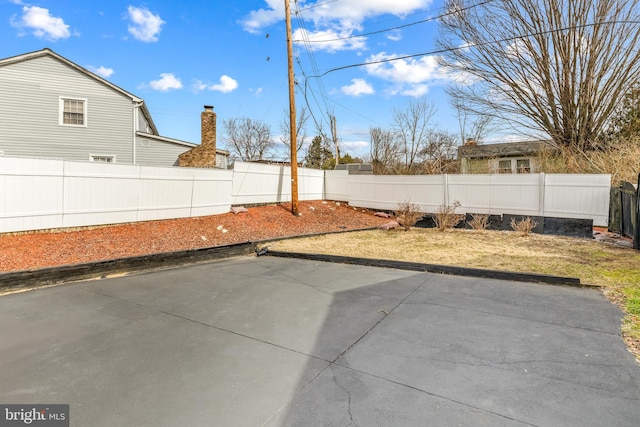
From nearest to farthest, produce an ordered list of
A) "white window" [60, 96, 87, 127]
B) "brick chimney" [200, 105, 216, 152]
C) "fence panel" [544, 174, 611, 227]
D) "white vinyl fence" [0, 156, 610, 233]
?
1. "white vinyl fence" [0, 156, 610, 233]
2. "fence panel" [544, 174, 611, 227]
3. "white window" [60, 96, 87, 127]
4. "brick chimney" [200, 105, 216, 152]

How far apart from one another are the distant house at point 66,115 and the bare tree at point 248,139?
21.7m

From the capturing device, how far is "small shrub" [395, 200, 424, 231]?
11.6m

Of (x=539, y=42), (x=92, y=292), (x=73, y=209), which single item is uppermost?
(x=539, y=42)

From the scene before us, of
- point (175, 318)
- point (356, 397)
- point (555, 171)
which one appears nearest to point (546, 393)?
point (356, 397)

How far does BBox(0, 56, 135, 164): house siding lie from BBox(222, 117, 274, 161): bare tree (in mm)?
22272

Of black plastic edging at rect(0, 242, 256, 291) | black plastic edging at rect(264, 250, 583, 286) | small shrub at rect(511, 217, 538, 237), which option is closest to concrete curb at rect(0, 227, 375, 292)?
black plastic edging at rect(0, 242, 256, 291)

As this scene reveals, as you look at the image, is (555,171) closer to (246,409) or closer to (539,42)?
(539,42)

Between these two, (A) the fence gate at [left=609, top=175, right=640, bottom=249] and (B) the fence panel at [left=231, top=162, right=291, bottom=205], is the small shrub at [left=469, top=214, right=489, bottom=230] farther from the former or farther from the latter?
(B) the fence panel at [left=231, top=162, right=291, bottom=205]

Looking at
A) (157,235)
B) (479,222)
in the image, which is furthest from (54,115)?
(479,222)

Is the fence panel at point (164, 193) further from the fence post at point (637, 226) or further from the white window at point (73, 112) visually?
the fence post at point (637, 226)

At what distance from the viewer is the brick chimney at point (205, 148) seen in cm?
1611

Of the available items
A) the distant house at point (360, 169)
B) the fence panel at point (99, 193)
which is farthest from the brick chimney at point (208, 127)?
the fence panel at point (99, 193)

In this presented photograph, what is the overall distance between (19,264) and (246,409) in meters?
5.99

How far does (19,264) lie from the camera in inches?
223
